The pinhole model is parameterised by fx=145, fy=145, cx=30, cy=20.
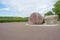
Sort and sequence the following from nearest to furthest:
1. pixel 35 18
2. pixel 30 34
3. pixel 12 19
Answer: pixel 30 34 → pixel 35 18 → pixel 12 19

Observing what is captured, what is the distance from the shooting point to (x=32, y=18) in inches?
222

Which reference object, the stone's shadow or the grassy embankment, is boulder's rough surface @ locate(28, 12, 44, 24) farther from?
the grassy embankment

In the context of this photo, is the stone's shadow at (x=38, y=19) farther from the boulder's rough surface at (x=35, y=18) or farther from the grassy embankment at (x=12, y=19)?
the grassy embankment at (x=12, y=19)

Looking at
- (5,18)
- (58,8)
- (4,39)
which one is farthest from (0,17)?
(4,39)

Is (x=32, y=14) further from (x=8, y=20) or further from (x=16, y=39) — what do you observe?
(x=16, y=39)

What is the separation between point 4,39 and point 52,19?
12.5ft

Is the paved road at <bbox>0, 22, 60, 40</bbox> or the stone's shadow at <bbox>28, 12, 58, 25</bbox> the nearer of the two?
the paved road at <bbox>0, 22, 60, 40</bbox>

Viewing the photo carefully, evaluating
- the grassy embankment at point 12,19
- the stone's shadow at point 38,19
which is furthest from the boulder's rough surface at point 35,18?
the grassy embankment at point 12,19

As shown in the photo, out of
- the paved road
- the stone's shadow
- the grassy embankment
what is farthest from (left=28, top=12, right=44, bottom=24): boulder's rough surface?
the paved road

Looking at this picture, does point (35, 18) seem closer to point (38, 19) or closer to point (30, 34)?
point (38, 19)

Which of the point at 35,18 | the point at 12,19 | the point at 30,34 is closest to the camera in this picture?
the point at 30,34

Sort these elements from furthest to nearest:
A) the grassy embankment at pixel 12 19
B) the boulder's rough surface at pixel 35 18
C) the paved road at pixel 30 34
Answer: the grassy embankment at pixel 12 19
the boulder's rough surface at pixel 35 18
the paved road at pixel 30 34

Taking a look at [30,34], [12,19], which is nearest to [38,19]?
[12,19]

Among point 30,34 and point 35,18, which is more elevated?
point 35,18
